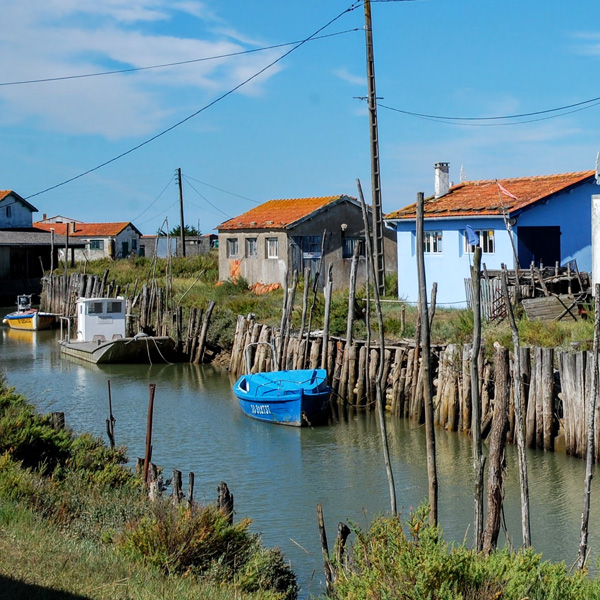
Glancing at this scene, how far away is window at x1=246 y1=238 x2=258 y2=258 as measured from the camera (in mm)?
42219

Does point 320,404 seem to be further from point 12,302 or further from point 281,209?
point 12,302

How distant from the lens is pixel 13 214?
66812mm

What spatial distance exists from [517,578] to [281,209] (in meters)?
37.4

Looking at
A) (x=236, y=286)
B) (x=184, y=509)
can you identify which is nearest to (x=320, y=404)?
(x=184, y=509)

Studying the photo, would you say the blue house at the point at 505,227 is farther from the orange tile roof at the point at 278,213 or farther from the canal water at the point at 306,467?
the orange tile roof at the point at 278,213

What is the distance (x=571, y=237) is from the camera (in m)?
29.5

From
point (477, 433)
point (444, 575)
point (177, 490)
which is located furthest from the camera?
point (177, 490)

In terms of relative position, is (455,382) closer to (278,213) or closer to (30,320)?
(278,213)

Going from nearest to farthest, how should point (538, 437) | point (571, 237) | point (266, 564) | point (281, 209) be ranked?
point (266, 564) → point (538, 437) → point (571, 237) → point (281, 209)

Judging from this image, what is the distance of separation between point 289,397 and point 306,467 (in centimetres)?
344

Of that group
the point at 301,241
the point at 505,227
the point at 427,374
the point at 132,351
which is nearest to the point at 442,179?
the point at 505,227

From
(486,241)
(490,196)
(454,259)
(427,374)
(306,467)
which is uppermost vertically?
(490,196)

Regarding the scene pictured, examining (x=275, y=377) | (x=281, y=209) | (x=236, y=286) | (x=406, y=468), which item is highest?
(x=281, y=209)

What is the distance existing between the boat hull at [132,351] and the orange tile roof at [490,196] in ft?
30.0
